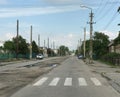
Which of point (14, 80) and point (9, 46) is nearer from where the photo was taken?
point (14, 80)

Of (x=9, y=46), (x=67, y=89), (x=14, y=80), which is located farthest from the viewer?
(x=9, y=46)

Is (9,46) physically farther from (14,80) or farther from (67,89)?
(67,89)

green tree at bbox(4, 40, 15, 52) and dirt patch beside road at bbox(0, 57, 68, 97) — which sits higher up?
green tree at bbox(4, 40, 15, 52)

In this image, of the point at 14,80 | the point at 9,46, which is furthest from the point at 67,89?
the point at 9,46

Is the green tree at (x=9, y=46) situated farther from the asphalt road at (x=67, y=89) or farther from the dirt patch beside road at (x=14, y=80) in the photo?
the asphalt road at (x=67, y=89)

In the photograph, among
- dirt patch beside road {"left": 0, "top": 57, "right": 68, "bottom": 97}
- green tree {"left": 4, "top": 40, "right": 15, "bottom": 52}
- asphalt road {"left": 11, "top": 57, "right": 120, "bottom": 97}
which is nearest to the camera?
asphalt road {"left": 11, "top": 57, "right": 120, "bottom": 97}

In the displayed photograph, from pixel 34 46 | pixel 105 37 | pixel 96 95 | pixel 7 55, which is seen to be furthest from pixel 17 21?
pixel 96 95

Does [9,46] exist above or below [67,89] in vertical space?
above

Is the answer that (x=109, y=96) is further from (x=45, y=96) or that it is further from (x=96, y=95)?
(x=45, y=96)

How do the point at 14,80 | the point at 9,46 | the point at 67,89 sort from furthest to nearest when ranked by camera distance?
the point at 9,46 < the point at 14,80 < the point at 67,89

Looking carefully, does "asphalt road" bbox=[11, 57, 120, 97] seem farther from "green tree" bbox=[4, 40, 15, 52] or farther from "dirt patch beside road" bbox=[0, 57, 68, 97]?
"green tree" bbox=[4, 40, 15, 52]

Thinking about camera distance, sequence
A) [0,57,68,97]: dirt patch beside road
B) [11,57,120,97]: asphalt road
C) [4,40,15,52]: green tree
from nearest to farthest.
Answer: [11,57,120,97]: asphalt road
[0,57,68,97]: dirt patch beside road
[4,40,15,52]: green tree

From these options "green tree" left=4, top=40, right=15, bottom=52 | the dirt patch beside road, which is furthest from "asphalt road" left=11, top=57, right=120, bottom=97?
"green tree" left=4, top=40, right=15, bottom=52

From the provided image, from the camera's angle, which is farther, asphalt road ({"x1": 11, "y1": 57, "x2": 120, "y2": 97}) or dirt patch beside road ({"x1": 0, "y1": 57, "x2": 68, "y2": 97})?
dirt patch beside road ({"x1": 0, "y1": 57, "x2": 68, "y2": 97})
